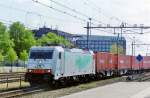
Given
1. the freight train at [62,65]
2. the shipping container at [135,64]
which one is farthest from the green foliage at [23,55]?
the freight train at [62,65]

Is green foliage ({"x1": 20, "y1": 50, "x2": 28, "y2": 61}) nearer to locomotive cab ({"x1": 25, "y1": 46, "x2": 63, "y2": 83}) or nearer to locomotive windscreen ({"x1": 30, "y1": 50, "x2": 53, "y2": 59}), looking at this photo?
locomotive windscreen ({"x1": 30, "y1": 50, "x2": 53, "y2": 59})

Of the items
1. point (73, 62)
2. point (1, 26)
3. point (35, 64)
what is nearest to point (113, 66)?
point (73, 62)

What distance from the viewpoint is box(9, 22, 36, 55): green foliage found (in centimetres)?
10812

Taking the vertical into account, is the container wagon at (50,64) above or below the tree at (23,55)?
above

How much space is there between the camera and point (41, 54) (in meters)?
33.6

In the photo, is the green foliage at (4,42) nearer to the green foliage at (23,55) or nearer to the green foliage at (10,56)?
the green foliage at (10,56)

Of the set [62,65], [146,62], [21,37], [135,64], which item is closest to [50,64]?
[62,65]

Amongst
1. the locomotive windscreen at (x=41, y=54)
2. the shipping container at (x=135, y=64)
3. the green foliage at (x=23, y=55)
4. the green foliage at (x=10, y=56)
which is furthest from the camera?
the green foliage at (x=23, y=55)

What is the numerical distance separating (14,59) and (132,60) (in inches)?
1221

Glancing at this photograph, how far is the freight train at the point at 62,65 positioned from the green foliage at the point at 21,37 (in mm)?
58762

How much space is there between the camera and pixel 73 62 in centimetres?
3734

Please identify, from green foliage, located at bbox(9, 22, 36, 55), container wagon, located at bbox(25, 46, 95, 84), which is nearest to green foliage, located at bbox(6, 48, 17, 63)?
green foliage, located at bbox(9, 22, 36, 55)

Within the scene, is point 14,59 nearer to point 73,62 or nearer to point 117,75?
point 117,75

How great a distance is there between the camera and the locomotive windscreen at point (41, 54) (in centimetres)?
3331
